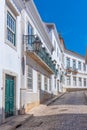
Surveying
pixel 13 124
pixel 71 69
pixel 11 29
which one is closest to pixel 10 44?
pixel 11 29

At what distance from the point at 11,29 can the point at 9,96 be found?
274 cm

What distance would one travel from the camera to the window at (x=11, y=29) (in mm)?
11203

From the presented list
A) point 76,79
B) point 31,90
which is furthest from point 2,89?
point 76,79

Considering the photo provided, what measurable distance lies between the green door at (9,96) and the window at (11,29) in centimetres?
155

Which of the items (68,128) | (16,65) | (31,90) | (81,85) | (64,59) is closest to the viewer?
(68,128)

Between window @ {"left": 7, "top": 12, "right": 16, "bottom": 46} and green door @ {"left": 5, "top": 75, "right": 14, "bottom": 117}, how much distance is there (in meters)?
1.55

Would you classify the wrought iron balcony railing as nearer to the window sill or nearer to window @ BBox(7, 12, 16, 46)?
window @ BBox(7, 12, 16, 46)

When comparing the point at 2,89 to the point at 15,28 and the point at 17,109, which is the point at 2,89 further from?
the point at 15,28

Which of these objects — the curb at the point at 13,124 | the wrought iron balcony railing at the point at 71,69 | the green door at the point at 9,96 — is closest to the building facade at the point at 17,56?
the green door at the point at 9,96

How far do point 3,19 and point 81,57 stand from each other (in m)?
44.8

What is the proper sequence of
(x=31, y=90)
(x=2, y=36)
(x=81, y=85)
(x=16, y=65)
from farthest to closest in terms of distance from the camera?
(x=81, y=85) < (x=31, y=90) < (x=16, y=65) < (x=2, y=36)

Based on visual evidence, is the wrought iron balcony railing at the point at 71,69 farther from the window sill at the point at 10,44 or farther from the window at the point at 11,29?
the window sill at the point at 10,44

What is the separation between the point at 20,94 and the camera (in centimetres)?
1283

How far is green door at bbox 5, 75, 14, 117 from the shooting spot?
430 inches
